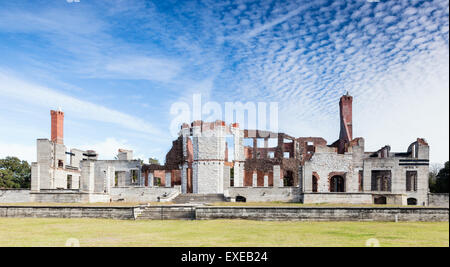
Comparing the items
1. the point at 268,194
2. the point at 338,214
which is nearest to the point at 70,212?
the point at 338,214

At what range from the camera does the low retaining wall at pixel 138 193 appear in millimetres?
29781

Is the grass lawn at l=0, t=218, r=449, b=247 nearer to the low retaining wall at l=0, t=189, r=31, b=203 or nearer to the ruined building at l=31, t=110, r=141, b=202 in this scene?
the ruined building at l=31, t=110, r=141, b=202

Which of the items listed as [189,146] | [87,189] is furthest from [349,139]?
[87,189]

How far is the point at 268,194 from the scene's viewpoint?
28.3 metres

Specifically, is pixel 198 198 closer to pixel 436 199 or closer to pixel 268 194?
pixel 268 194

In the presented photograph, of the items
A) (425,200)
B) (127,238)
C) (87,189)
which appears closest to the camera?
(127,238)

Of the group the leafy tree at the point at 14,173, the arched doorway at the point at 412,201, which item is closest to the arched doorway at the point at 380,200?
the arched doorway at the point at 412,201

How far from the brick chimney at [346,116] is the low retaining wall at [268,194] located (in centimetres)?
1359

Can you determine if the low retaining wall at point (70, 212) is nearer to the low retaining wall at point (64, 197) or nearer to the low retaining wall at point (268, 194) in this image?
the low retaining wall at point (64, 197)

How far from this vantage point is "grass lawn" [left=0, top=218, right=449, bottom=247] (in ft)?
30.3

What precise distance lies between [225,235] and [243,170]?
24.3 m
